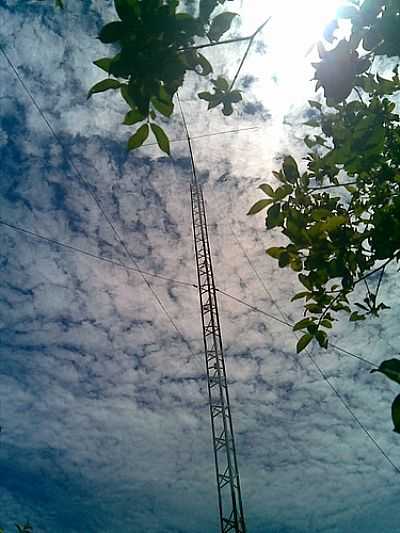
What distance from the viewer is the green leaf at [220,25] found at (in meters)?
1.24

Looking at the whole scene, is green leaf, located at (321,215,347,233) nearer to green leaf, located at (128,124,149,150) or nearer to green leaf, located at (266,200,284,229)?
green leaf, located at (266,200,284,229)

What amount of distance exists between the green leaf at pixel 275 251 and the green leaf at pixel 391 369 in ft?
2.98

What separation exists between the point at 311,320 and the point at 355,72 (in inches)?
48.6

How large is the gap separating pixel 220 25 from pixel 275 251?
1.05 meters

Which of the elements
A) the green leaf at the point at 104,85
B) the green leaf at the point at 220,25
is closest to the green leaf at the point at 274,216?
the green leaf at the point at 220,25

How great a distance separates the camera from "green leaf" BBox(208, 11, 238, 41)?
1.24m

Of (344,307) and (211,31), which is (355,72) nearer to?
(211,31)

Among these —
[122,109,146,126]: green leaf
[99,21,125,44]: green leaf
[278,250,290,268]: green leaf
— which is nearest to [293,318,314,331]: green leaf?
[278,250,290,268]: green leaf

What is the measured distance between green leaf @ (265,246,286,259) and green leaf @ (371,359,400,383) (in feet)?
2.98

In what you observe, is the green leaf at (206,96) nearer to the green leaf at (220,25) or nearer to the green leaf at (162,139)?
the green leaf at (220,25)

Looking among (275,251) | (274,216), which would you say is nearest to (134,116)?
(274,216)

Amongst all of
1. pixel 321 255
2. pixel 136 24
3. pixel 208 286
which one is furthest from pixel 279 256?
pixel 208 286

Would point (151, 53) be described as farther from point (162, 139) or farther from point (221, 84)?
point (221, 84)

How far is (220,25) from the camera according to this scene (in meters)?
1.26
